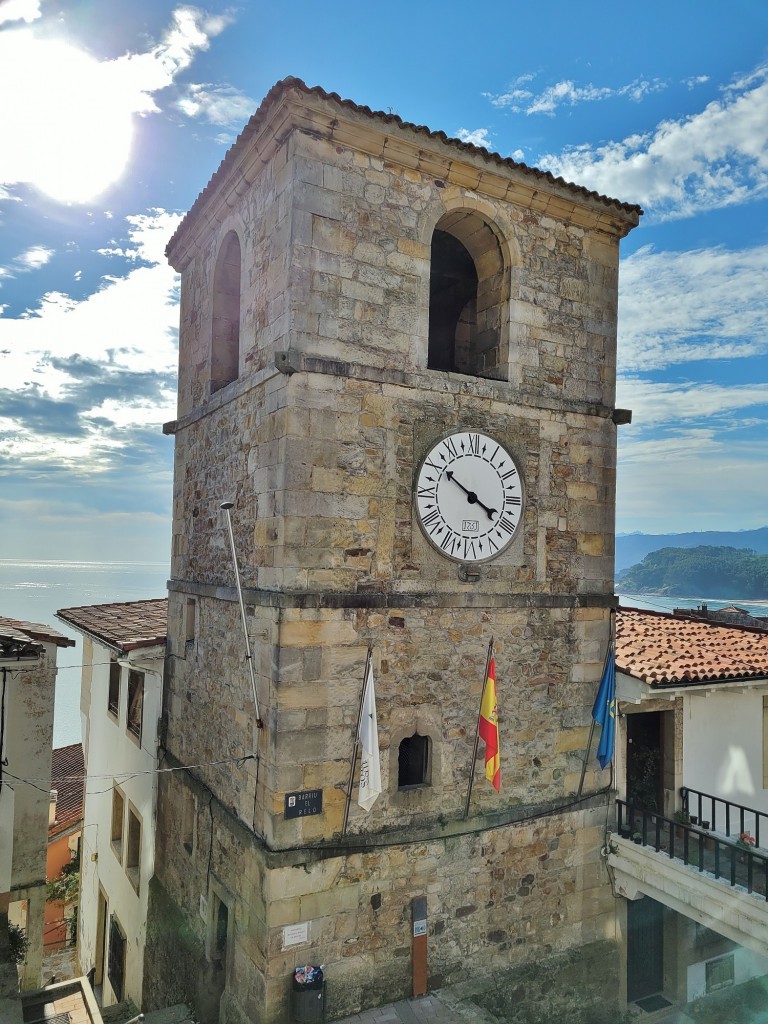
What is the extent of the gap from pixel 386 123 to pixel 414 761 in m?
6.54

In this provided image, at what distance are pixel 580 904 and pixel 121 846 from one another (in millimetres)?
7762

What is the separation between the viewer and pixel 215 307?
370 inches

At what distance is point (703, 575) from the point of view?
9756 centimetres

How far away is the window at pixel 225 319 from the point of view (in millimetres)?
9336

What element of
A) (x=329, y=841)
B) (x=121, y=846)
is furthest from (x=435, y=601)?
(x=121, y=846)

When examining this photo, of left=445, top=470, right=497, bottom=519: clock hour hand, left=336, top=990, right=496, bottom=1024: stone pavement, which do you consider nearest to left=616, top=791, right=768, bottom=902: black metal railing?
left=336, top=990, right=496, bottom=1024: stone pavement

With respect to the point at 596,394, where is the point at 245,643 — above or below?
below

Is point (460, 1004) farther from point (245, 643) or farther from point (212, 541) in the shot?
point (212, 541)

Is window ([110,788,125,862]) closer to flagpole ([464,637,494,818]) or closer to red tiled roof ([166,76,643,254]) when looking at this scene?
flagpole ([464,637,494,818])

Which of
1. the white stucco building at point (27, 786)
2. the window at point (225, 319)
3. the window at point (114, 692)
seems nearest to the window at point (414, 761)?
the white stucco building at point (27, 786)

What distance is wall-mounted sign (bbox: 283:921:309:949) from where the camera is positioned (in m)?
6.72

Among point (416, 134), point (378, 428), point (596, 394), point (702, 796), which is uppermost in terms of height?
point (416, 134)

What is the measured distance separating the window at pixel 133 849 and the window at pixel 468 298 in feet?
27.2

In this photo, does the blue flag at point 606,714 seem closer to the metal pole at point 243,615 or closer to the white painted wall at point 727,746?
the white painted wall at point 727,746
